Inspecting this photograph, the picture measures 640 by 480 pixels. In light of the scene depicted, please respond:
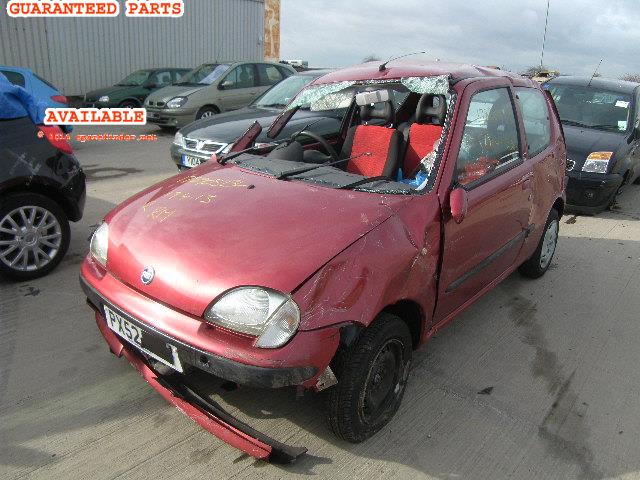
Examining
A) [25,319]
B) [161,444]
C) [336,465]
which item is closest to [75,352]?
[25,319]

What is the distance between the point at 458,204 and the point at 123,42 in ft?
57.8

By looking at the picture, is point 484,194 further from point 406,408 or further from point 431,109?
point 406,408

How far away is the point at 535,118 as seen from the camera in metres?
3.82

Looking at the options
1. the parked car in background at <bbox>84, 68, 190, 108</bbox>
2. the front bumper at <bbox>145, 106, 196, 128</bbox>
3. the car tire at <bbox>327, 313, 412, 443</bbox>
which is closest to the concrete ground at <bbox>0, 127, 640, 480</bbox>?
the car tire at <bbox>327, 313, 412, 443</bbox>

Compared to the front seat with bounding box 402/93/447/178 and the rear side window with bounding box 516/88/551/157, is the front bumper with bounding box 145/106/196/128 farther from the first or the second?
the front seat with bounding box 402/93/447/178

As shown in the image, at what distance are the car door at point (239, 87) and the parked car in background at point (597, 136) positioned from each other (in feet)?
20.6

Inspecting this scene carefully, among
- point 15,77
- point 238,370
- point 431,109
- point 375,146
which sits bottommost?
point 238,370

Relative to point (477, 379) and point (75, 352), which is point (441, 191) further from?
point (75, 352)

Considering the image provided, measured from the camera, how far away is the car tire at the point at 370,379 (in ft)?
7.05

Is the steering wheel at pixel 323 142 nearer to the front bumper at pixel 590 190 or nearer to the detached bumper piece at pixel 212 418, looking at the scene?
the detached bumper piece at pixel 212 418

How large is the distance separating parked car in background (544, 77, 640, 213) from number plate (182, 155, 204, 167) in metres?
4.48

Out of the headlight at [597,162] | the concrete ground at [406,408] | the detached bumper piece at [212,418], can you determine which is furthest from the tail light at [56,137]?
the headlight at [597,162]

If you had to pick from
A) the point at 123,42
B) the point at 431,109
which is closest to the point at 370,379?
the point at 431,109

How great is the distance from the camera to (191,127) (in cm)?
681
